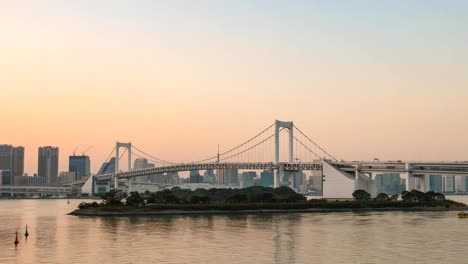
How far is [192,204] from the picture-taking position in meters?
68.9

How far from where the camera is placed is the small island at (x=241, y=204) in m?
64.4

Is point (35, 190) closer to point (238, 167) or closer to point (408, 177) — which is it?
point (238, 167)

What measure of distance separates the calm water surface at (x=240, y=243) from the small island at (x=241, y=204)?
1354cm

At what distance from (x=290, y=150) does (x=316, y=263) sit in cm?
6811

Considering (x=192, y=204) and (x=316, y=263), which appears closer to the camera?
(x=316, y=263)

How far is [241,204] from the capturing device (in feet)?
226

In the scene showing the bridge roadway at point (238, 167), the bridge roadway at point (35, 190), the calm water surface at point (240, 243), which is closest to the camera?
the calm water surface at point (240, 243)

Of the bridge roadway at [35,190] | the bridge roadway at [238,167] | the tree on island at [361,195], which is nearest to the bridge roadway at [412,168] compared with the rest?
the tree on island at [361,195]

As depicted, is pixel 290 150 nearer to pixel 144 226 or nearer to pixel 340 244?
pixel 144 226

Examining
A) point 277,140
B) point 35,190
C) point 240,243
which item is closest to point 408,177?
point 277,140

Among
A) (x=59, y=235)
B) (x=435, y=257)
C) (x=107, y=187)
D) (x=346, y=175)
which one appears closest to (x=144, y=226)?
(x=59, y=235)

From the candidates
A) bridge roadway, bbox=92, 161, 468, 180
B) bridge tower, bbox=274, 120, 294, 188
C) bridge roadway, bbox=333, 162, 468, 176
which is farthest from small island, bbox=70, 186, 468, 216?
bridge tower, bbox=274, 120, 294, 188

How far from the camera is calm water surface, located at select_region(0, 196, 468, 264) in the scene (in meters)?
29.2

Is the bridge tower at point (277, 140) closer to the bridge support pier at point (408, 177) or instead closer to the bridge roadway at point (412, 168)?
the bridge roadway at point (412, 168)
